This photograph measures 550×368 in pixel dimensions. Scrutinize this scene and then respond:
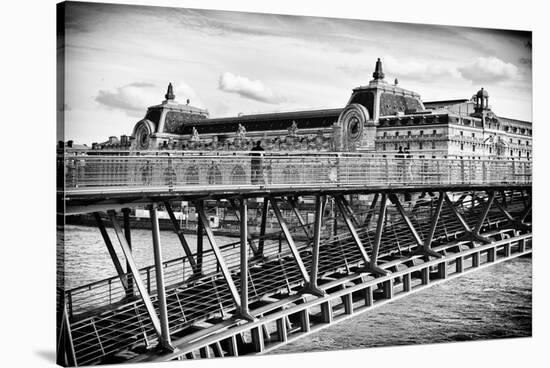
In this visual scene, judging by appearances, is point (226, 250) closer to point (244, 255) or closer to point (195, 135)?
point (244, 255)

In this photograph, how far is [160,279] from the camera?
7.68 m

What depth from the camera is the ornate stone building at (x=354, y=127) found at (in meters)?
10.2

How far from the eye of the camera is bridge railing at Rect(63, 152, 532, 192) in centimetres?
783

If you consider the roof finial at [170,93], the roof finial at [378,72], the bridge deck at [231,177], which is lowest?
the bridge deck at [231,177]

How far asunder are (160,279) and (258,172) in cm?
214

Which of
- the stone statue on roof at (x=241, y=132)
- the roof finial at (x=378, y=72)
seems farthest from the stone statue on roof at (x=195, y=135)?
the roof finial at (x=378, y=72)

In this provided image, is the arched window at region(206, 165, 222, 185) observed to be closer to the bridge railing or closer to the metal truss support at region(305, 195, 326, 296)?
the bridge railing

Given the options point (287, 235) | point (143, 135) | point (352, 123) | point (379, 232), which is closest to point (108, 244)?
point (287, 235)

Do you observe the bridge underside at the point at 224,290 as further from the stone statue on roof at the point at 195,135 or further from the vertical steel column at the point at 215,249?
the stone statue on roof at the point at 195,135

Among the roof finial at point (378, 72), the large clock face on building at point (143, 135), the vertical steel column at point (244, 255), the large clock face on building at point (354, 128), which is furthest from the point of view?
the large clock face on building at point (354, 128)

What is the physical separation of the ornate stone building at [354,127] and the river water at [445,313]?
1568mm

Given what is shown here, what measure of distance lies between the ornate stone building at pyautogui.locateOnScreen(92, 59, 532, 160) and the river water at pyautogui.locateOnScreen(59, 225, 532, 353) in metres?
1.57

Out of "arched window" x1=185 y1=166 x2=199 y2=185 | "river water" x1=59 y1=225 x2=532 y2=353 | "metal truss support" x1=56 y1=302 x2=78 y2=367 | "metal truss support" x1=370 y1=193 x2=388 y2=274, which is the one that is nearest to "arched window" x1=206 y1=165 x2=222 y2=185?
"arched window" x1=185 y1=166 x2=199 y2=185

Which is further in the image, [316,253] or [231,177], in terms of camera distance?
[316,253]
